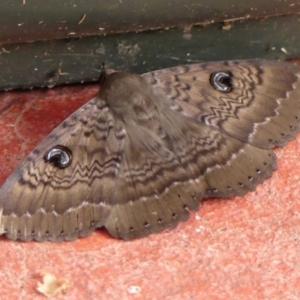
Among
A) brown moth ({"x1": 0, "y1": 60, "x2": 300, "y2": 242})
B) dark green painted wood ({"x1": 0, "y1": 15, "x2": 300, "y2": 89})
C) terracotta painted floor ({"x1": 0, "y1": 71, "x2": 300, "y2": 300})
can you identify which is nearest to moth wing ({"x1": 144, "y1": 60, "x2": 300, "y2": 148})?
brown moth ({"x1": 0, "y1": 60, "x2": 300, "y2": 242})

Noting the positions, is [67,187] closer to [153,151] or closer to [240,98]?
[153,151]

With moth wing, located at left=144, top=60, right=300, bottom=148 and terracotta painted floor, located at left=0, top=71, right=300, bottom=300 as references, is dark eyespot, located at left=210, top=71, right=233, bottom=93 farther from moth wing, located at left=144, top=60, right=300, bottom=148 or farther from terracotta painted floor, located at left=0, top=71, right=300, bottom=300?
terracotta painted floor, located at left=0, top=71, right=300, bottom=300

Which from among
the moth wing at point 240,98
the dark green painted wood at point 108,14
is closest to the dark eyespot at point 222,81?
the moth wing at point 240,98

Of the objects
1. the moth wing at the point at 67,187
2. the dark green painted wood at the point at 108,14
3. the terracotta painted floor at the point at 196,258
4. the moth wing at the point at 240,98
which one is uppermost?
the dark green painted wood at the point at 108,14

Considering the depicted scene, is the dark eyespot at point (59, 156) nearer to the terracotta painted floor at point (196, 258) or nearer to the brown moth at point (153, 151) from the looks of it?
the brown moth at point (153, 151)

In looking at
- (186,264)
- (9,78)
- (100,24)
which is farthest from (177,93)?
(9,78)

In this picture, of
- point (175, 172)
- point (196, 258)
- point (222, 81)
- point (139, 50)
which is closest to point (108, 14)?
point (139, 50)

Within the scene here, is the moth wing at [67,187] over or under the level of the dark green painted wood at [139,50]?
under
